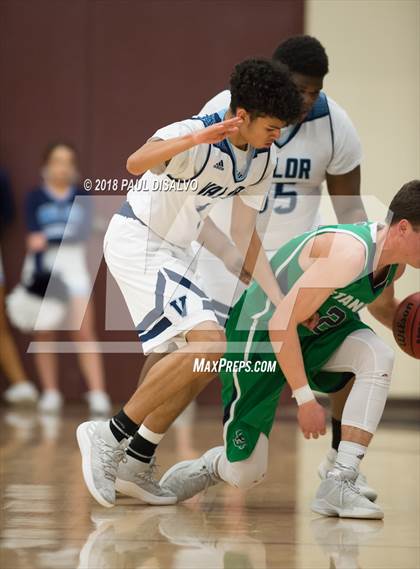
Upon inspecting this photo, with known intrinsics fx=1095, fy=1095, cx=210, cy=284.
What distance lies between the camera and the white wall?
651cm

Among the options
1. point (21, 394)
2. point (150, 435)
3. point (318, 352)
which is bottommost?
point (21, 394)

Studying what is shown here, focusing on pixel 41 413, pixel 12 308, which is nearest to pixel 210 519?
pixel 41 413

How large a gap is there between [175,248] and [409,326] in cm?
77

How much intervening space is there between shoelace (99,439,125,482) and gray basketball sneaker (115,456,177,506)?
8 centimetres

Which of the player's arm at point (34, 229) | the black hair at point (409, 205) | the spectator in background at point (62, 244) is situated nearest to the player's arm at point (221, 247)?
the black hair at point (409, 205)

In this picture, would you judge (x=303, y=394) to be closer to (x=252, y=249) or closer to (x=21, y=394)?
(x=252, y=249)

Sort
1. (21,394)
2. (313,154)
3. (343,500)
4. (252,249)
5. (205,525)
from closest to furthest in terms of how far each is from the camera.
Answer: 1. (205,525)
2. (343,500)
3. (252,249)
4. (313,154)
5. (21,394)

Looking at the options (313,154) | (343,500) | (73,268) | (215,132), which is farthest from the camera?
(73,268)

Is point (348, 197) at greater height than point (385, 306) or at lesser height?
greater

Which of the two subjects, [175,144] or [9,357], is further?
[9,357]

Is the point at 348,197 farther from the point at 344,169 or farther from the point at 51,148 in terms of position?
the point at 51,148

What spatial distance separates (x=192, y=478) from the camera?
3.45 meters

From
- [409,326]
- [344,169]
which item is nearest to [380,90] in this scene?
A: [344,169]

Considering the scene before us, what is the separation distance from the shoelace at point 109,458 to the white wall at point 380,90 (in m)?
3.53
